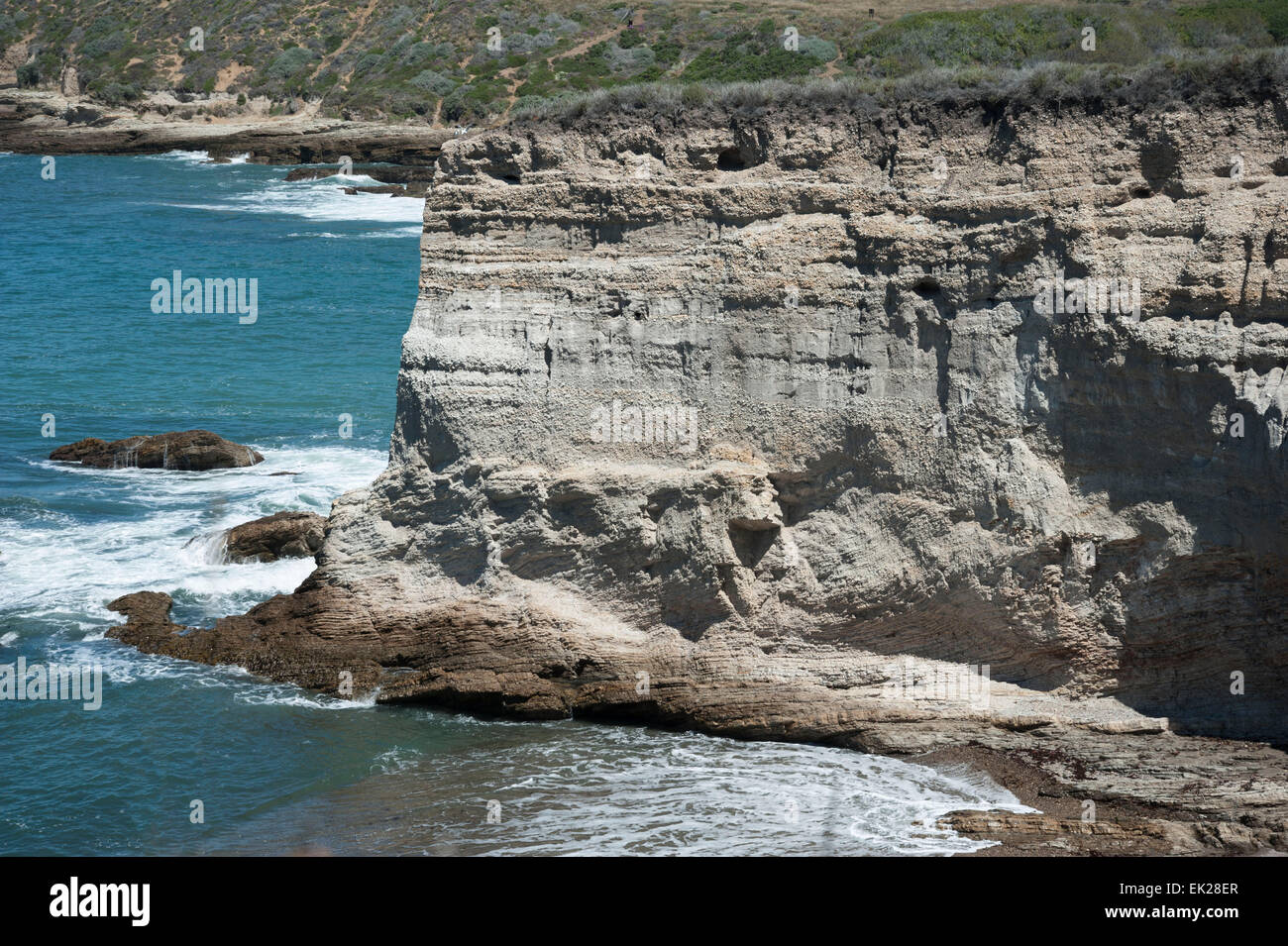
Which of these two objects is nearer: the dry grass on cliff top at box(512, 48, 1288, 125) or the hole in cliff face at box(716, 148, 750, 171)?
the dry grass on cliff top at box(512, 48, 1288, 125)

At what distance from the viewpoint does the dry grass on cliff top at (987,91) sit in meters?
12.9

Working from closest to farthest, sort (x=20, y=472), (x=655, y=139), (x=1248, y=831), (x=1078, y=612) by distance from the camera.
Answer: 1. (x=1248, y=831)
2. (x=1078, y=612)
3. (x=655, y=139)
4. (x=20, y=472)

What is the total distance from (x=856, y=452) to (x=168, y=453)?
15.1 m

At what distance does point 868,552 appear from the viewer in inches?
551

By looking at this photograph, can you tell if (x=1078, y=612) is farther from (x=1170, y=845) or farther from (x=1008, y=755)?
(x=1170, y=845)

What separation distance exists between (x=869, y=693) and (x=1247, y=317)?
514 centimetres

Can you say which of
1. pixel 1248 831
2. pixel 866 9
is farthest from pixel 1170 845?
pixel 866 9

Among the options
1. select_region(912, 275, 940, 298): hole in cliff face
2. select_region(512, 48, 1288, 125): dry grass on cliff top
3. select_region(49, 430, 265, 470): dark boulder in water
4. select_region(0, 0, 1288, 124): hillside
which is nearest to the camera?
select_region(512, 48, 1288, 125): dry grass on cliff top

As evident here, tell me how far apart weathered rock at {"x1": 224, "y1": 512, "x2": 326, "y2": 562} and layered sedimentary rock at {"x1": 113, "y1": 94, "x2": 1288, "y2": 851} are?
3.08 meters

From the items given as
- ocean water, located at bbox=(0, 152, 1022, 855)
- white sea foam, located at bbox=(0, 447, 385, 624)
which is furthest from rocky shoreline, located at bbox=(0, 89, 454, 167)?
white sea foam, located at bbox=(0, 447, 385, 624)

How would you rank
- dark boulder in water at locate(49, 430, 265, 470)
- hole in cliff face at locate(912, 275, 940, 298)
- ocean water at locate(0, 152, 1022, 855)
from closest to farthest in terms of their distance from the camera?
ocean water at locate(0, 152, 1022, 855)
hole in cliff face at locate(912, 275, 940, 298)
dark boulder in water at locate(49, 430, 265, 470)

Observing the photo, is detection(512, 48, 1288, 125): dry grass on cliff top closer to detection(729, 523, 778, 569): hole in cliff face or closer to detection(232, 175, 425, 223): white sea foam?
detection(729, 523, 778, 569): hole in cliff face

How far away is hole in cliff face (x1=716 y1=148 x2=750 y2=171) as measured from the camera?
15.0 m

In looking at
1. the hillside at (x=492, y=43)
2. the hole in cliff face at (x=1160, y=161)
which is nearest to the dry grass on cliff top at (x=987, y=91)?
the hole in cliff face at (x=1160, y=161)
